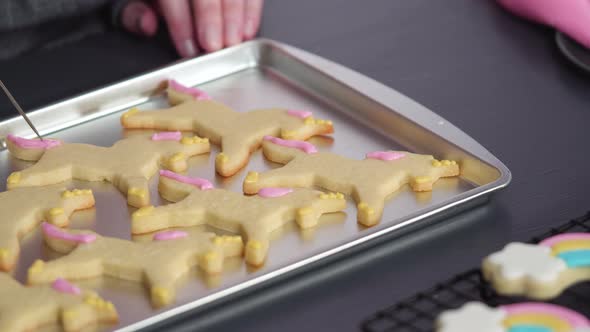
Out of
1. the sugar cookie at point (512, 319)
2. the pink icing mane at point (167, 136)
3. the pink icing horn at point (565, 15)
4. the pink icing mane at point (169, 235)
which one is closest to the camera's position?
the sugar cookie at point (512, 319)

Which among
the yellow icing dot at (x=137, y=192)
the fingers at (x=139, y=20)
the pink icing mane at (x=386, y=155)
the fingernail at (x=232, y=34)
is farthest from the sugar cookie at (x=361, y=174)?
the fingers at (x=139, y=20)

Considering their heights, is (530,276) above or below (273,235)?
above

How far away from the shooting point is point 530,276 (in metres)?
0.82

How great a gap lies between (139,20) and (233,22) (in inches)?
6.0

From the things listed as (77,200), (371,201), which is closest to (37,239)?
(77,200)

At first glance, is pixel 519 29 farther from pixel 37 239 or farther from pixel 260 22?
pixel 37 239

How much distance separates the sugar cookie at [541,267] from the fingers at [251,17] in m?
0.68

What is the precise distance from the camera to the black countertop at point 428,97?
913 mm

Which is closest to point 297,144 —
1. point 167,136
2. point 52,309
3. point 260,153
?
point 260,153

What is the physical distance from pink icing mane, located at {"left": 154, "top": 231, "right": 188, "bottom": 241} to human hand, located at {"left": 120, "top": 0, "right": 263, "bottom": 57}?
1.53 feet

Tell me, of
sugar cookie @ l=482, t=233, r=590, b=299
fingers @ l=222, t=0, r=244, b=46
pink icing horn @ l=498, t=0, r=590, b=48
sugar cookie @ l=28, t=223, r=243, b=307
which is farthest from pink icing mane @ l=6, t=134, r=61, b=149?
pink icing horn @ l=498, t=0, r=590, b=48

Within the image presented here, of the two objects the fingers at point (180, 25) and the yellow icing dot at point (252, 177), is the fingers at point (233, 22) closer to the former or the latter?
the fingers at point (180, 25)

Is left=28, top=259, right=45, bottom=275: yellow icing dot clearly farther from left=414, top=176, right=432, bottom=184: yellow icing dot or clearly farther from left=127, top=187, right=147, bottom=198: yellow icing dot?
left=414, top=176, right=432, bottom=184: yellow icing dot

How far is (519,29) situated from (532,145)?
0.36m
